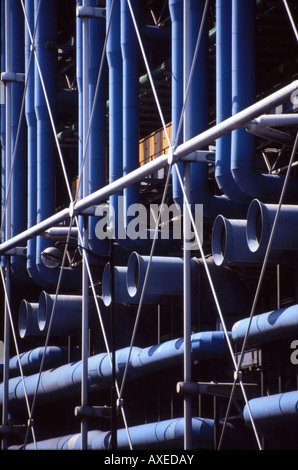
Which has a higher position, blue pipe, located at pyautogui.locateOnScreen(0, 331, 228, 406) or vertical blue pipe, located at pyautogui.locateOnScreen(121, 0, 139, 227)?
vertical blue pipe, located at pyautogui.locateOnScreen(121, 0, 139, 227)

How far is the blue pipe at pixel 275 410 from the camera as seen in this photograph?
2335 centimetres

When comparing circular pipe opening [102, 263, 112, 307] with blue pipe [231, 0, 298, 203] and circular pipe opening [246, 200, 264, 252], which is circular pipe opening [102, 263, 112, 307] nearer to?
blue pipe [231, 0, 298, 203]

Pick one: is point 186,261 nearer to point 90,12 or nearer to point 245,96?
point 245,96

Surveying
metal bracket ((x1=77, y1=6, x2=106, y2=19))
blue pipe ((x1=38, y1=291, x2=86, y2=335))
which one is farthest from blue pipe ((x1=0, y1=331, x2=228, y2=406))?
metal bracket ((x1=77, y1=6, x2=106, y2=19))

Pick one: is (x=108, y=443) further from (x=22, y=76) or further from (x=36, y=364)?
(x=22, y=76)

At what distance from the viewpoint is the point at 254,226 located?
24797 millimetres

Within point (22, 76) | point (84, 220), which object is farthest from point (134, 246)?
point (22, 76)

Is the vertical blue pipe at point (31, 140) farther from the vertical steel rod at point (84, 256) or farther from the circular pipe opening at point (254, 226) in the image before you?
the circular pipe opening at point (254, 226)

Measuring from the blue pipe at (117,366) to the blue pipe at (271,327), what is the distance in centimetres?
210

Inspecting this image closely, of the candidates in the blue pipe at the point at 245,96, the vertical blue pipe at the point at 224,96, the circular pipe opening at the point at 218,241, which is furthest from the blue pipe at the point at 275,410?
the vertical blue pipe at the point at 224,96

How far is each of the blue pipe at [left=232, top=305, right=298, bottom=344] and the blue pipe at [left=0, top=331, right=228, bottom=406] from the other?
82.8 inches

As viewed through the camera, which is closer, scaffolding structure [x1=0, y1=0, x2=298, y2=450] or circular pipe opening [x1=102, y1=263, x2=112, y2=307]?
scaffolding structure [x1=0, y1=0, x2=298, y2=450]

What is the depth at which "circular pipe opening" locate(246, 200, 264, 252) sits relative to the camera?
80.8 ft

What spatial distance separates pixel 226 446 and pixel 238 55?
7.94 metres
